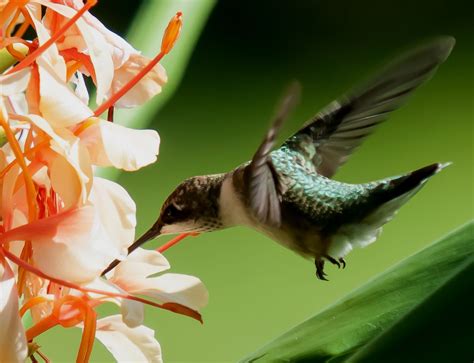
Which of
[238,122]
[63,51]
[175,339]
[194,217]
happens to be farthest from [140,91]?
[238,122]

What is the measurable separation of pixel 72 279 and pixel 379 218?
270mm

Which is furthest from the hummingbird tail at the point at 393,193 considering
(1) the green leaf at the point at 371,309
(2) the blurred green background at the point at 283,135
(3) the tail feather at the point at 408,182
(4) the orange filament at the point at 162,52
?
(2) the blurred green background at the point at 283,135

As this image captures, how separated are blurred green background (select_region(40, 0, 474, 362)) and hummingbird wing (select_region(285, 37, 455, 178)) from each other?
0.27 metres

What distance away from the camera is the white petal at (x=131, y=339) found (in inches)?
17.2

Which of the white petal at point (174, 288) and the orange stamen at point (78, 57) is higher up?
the orange stamen at point (78, 57)

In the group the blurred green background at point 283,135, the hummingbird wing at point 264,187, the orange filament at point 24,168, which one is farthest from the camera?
the blurred green background at point 283,135

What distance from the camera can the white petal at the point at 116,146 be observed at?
384mm

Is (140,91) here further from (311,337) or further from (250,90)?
(250,90)

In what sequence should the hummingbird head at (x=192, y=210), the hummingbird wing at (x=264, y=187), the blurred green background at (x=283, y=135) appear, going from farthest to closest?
the blurred green background at (x=283, y=135) < the hummingbird head at (x=192, y=210) < the hummingbird wing at (x=264, y=187)

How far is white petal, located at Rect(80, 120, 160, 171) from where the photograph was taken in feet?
1.26

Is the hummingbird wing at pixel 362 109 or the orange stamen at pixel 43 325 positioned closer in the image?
the orange stamen at pixel 43 325

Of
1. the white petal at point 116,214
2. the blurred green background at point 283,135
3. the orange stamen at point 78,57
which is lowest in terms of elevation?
the blurred green background at point 283,135

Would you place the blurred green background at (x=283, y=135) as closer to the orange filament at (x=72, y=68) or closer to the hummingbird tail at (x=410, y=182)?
the hummingbird tail at (x=410, y=182)

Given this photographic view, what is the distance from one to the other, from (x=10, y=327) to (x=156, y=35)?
0.28 m
